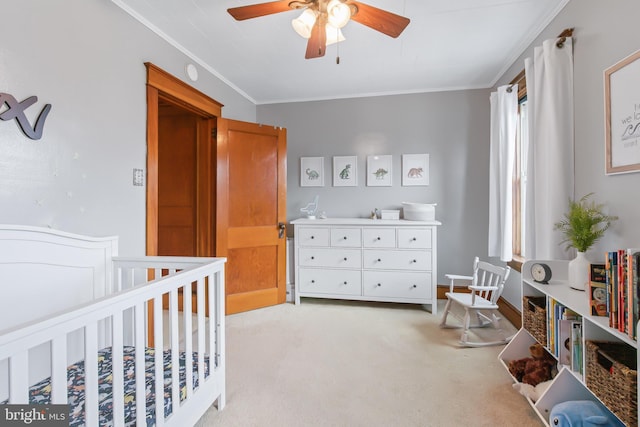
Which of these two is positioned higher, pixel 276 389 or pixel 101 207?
pixel 101 207

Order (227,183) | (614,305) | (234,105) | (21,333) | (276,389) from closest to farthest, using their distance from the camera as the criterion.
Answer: (21,333) < (614,305) < (276,389) < (227,183) < (234,105)

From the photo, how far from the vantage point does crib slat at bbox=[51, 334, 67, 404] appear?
2.58 feet

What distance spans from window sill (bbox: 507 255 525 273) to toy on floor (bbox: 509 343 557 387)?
98 cm

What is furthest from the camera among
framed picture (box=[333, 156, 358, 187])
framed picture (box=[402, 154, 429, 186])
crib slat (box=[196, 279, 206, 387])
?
framed picture (box=[333, 156, 358, 187])

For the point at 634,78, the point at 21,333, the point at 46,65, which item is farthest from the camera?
the point at 46,65

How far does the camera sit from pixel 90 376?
872 mm

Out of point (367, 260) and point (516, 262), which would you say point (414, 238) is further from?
point (516, 262)

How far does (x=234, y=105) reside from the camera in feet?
11.4

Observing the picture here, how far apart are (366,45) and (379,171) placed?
4.85 ft

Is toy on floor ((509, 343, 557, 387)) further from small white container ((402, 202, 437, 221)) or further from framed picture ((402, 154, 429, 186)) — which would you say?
framed picture ((402, 154, 429, 186))

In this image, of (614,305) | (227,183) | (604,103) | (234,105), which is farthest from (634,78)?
(234,105)

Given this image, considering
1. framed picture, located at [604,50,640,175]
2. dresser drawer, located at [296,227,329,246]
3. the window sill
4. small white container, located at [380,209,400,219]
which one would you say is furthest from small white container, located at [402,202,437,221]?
framed picture, located at [604,50,640,175]

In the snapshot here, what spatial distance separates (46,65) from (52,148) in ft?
1.35

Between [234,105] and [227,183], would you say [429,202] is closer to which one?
[227,183]
